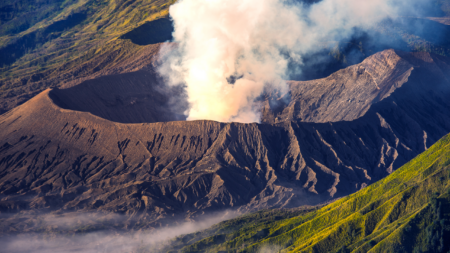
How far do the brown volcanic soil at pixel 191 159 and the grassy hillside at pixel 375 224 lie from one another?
28.0m

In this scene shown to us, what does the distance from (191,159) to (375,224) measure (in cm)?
7576

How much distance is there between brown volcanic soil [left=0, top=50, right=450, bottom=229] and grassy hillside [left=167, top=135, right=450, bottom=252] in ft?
91.8

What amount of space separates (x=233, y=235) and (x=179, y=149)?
50.7 meters

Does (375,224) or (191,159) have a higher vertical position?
(375,224)

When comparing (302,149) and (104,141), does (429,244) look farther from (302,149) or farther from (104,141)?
(104,141)

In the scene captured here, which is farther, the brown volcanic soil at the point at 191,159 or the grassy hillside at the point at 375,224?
the brown volcanic soil at the point at 191,159

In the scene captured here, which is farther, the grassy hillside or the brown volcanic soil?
the brown volcanic soil

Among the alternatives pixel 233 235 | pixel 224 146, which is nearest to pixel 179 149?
pixel 224 146

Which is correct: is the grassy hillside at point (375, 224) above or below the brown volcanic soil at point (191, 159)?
above

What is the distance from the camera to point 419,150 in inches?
6722

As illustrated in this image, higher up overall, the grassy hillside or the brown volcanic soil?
the grassy hillside

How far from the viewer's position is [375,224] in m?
97.4

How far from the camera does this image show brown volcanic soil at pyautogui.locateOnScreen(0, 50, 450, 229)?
497 feet

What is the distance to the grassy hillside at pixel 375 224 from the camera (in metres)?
88.3
